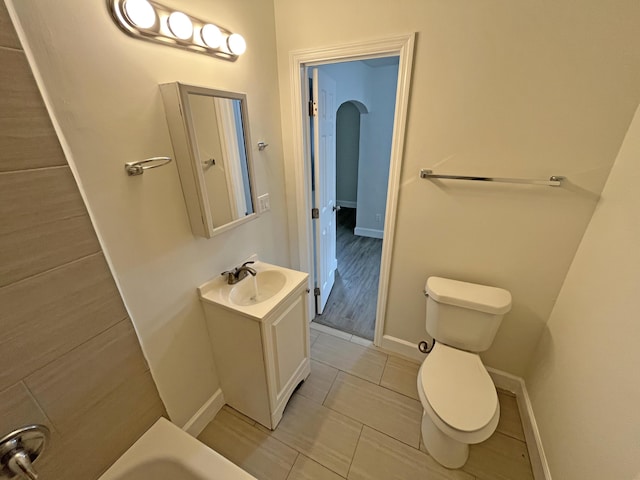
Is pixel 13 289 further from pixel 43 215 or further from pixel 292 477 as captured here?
pixel 292 477

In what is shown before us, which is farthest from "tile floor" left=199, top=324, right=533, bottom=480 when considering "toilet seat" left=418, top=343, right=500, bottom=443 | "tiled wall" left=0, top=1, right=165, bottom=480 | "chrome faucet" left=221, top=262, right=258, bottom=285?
"chrome faucet" left=221, top=262, right=258, bottom=285

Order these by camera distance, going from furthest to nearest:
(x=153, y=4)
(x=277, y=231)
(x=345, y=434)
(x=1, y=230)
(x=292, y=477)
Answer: (x=277, y=231) < (x=345, y=434) < (x=292, y=477) < (x=153, y=4) < (x=1, y=230)

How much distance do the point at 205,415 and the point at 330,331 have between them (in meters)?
1.07

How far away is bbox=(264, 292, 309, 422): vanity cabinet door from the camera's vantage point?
4.42ft

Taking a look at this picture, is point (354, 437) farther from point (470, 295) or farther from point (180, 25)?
point (180, 25)

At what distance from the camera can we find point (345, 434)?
1526 millimetres

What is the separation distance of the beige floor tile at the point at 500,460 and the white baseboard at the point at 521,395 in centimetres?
4

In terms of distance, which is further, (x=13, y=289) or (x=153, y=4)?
(x=153, y=4)

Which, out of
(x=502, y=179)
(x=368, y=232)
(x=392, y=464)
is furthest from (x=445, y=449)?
(x=368, y=232)

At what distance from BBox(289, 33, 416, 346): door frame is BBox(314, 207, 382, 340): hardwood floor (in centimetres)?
32

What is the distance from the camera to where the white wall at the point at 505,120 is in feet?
3.56

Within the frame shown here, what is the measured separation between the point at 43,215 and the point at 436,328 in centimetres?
180

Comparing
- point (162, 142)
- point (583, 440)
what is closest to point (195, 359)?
point (162, 142)

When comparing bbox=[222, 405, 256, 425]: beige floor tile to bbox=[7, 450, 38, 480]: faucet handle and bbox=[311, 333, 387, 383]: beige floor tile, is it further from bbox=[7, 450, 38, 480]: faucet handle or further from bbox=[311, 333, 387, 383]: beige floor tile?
bbox=[7, 450, 38, 480]: faucet handle
